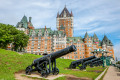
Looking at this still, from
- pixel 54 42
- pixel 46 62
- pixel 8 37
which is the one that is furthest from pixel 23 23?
pixel 46 62

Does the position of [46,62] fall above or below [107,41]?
below

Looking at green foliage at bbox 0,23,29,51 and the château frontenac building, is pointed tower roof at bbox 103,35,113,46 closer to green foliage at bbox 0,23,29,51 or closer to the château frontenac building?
the château frontenac building

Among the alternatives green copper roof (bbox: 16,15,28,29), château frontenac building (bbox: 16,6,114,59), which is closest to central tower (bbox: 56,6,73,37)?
château frontenac building (bbox: 16,6,114,59)

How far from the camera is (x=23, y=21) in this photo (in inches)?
3073

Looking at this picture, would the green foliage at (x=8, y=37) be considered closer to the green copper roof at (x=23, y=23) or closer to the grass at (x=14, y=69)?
the grass at (x=14, y=69)

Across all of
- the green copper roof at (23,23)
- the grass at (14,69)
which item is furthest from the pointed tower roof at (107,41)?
the grass at (14,69)

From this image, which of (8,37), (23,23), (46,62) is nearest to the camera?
(46,62)

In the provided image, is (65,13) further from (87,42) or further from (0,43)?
(0,43)

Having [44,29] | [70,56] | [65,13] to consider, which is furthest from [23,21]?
[70,56]

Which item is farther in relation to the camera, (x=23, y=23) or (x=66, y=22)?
(x=66, y=22)

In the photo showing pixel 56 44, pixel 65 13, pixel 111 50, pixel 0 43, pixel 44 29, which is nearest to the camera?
pixel 0 43

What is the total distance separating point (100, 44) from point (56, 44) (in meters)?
35.7

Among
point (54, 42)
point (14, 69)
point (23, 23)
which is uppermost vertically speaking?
point (23, 23)

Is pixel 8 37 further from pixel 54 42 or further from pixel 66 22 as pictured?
pixel 66 22
